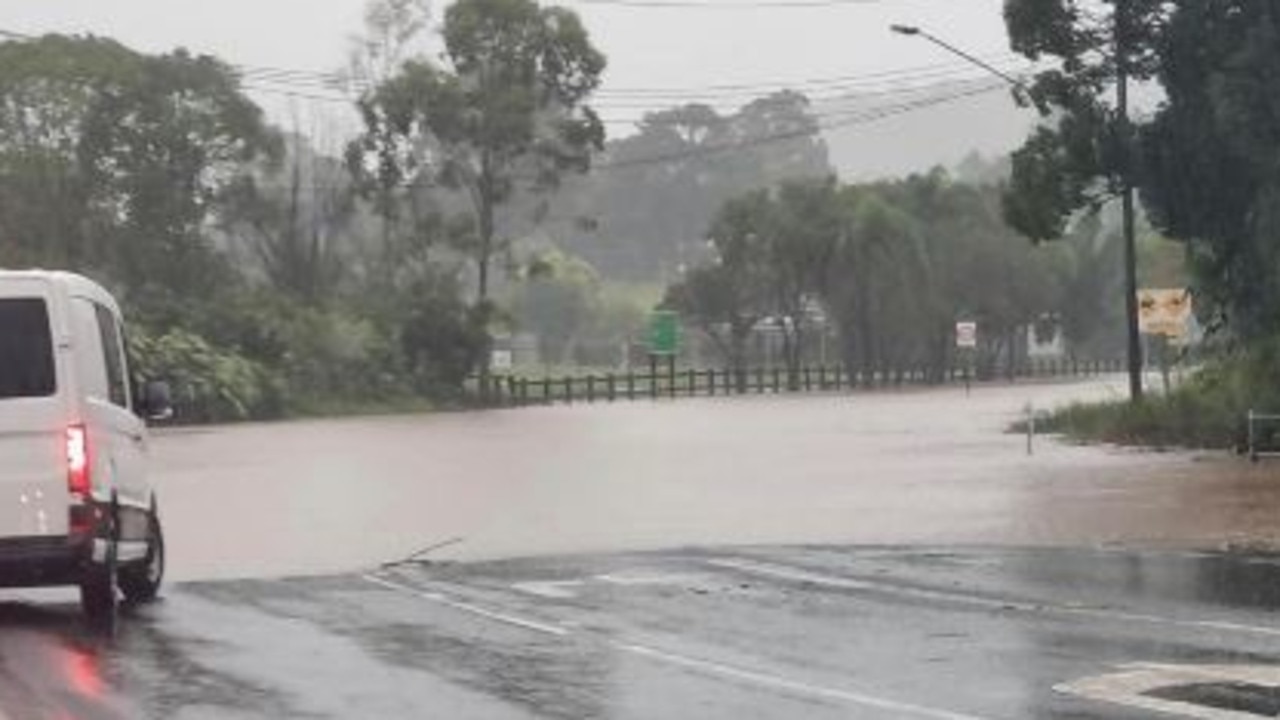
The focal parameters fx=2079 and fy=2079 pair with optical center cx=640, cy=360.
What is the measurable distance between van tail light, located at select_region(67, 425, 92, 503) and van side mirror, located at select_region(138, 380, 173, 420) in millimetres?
2200

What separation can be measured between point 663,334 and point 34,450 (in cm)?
7738

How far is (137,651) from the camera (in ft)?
38.9

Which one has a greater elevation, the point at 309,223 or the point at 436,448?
the point at 309,223

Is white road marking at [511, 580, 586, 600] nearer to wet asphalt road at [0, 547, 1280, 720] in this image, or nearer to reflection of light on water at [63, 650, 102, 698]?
wet asphalt road at [0, 547, 1280, 720]

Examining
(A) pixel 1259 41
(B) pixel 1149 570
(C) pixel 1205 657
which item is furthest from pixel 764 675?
(A) pixel 1259 41

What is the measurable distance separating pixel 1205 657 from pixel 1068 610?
7.66 ft

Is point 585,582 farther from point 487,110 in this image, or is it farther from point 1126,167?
point 487,110

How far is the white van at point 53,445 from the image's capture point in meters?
12.8

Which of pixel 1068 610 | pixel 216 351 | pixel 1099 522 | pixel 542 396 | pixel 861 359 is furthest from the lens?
pixel 861 359

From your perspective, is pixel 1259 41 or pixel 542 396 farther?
pixel 542 396

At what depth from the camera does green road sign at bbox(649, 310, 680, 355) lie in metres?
90.0

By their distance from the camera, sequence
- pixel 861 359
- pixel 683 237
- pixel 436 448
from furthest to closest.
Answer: pixel 683 237, pixel 861 359, pixel 436 448

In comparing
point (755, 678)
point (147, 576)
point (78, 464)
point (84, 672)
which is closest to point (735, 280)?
point (147, 576)

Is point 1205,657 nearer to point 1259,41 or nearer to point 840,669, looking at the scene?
point 840,669
